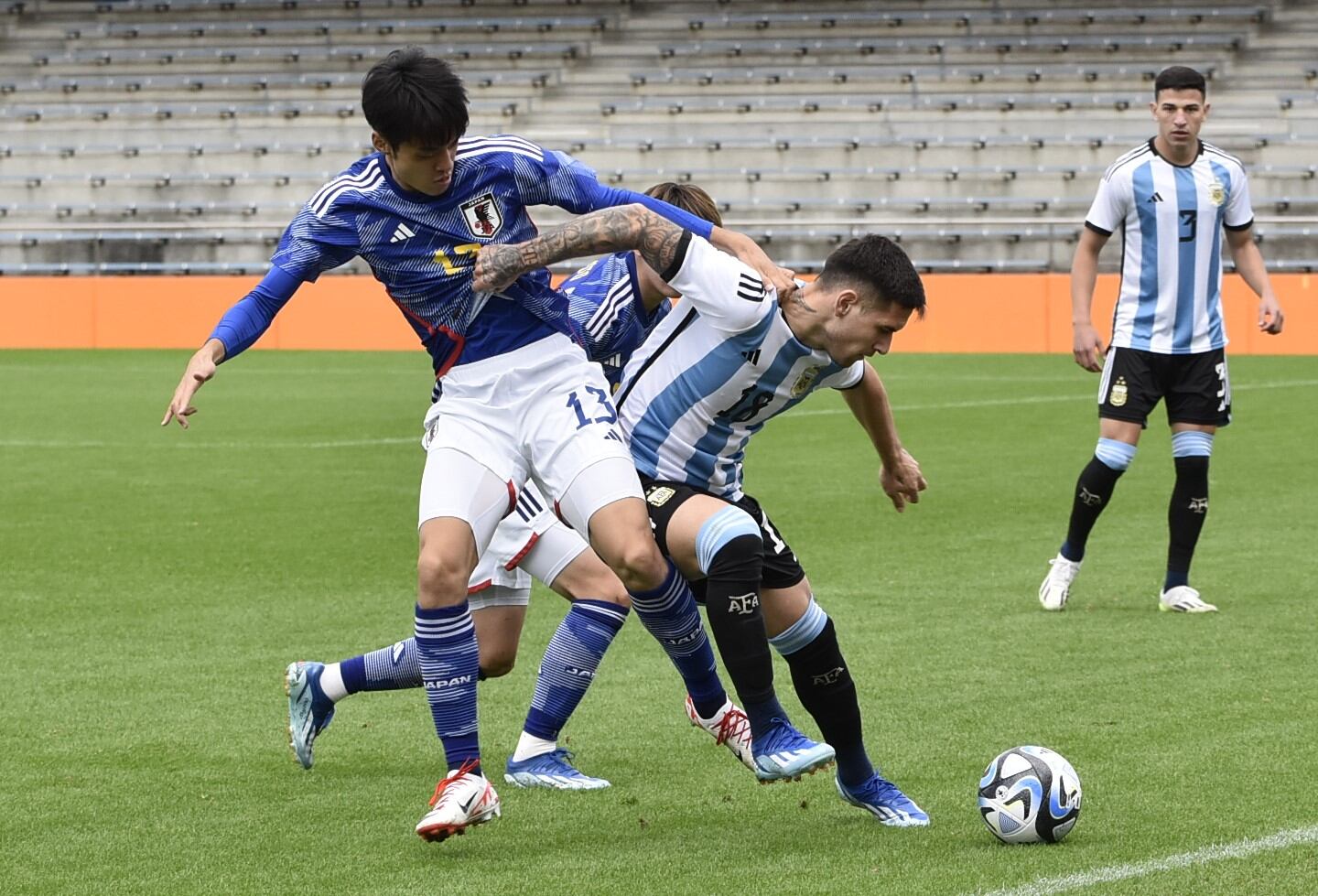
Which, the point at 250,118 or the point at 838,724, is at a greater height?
the point at 838,724

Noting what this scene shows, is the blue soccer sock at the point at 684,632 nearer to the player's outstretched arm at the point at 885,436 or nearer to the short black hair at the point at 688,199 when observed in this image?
the player's outstretched arm at the point at 885,436

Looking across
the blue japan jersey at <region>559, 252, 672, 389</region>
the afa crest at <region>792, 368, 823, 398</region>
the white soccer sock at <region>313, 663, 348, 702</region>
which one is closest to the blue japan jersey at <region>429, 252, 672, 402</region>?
the blue japan jersey at <region>559, 252, 672, 389</region>

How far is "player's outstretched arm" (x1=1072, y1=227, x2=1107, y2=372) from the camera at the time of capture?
7352mm

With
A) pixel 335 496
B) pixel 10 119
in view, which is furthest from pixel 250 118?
pixel 335 496

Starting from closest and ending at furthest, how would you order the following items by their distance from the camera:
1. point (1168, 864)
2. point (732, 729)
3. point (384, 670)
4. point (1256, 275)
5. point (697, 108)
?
point (1168, 864) → point (732, 729) → point (384, 670) → point (1256, 275) → point (697, 108)

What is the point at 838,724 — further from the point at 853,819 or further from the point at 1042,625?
the point at 1042,625

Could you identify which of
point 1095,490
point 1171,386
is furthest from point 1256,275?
point 1095,490

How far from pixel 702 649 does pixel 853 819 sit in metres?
0.59

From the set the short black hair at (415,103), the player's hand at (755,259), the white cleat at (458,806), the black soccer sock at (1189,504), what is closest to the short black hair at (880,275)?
the player's hand at (755,259)

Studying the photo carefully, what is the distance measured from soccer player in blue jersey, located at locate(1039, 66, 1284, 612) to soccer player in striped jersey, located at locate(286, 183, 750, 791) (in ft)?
9.28

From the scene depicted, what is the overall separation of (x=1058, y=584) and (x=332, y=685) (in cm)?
336

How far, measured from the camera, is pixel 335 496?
11.0 m

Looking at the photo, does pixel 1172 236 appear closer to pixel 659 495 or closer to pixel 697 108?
pixel 659 495

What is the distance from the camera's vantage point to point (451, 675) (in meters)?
4.33
